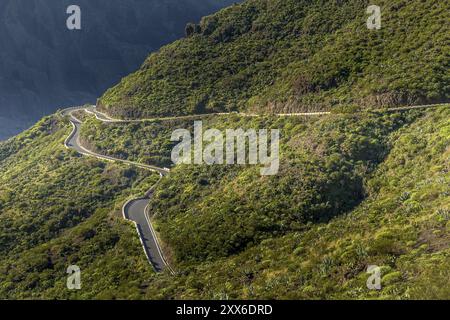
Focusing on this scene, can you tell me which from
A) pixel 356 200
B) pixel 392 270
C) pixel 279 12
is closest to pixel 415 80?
pixel 356 200

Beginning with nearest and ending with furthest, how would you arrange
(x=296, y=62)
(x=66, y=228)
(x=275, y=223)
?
1. (x=275, y=223)
2. (x=66, y=228)
3. (x=296, y=62)

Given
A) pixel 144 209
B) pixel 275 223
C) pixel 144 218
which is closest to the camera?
pixel 275 223

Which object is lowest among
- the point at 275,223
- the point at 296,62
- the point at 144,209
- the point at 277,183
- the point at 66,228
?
the point at 66,228

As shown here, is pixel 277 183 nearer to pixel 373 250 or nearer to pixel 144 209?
pixel 144 209

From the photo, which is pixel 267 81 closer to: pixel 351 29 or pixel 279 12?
pixel 351 29

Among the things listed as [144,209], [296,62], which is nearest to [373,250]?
[144,209]

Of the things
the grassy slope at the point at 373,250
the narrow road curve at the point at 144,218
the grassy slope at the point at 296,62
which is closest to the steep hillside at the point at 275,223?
the grassy slope at the point at 373,250

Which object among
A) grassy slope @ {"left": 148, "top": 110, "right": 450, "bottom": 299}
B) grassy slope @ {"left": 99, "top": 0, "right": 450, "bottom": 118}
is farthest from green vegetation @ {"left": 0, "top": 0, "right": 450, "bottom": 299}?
grassy slope @ {"left": 99, "top": 0, "right": 450, "bottom": 118}
